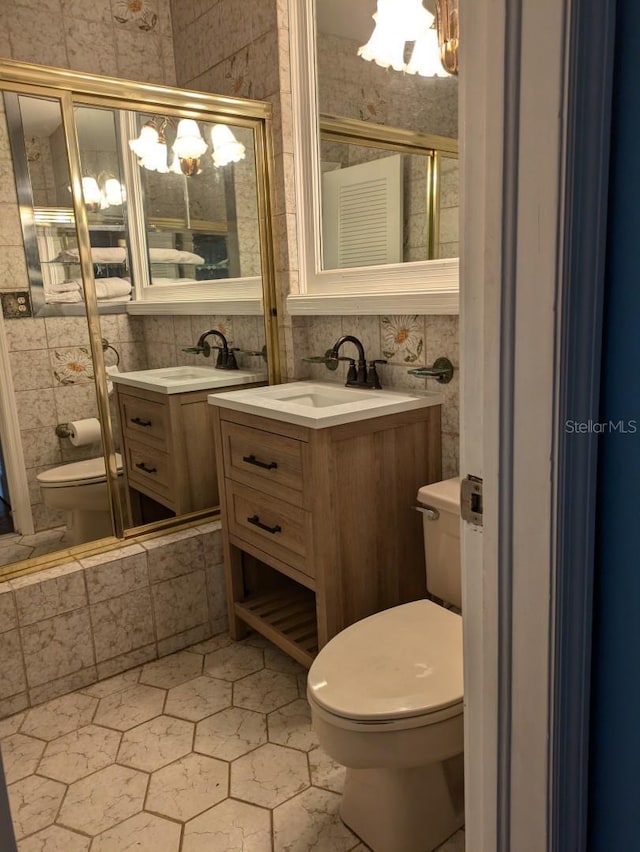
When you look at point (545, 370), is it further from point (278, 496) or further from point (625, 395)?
point (278, 496)

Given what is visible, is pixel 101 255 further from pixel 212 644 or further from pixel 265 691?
pixel 265 691

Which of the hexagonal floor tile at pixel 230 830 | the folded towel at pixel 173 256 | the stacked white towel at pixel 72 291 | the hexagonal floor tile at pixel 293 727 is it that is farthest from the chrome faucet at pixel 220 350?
the hexagonal floor tile at pixel 230 830

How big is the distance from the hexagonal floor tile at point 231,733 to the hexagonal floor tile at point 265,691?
0.04 metres

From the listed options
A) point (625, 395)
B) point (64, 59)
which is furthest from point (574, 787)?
point (64, 59)

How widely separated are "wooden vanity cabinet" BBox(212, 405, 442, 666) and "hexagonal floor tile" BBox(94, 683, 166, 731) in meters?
0.40

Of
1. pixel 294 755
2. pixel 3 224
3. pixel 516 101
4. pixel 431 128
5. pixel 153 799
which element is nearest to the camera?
pixel 516 101

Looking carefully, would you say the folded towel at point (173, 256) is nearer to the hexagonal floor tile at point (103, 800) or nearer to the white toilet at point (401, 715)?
the white toilet at point (401, 715)

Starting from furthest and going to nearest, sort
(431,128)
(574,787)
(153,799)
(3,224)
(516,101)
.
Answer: (3,224)
(431,128)
(153,799)
(574,787)
(516,101)

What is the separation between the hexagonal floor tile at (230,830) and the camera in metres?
1.39

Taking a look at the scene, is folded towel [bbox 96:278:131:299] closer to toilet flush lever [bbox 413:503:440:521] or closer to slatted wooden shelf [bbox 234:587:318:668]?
slatted wooden shelf [bbox 234:587:318:668]

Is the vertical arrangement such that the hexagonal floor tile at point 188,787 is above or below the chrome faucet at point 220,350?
below

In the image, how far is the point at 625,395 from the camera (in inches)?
25.1

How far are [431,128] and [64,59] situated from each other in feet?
5.42

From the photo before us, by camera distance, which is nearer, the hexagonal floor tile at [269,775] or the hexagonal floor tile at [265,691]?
the hexagonal floor tile at [269,775]
